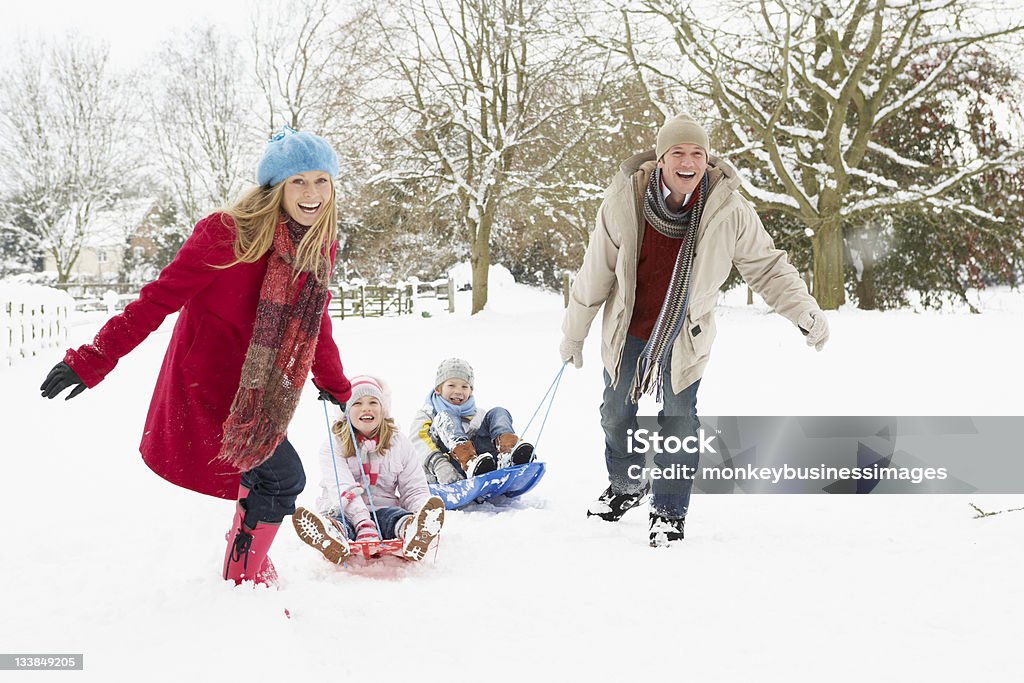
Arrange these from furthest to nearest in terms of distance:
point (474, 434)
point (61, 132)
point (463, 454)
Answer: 1. point (61, 132)
2. point (474, 434)
3. point (463, 454)

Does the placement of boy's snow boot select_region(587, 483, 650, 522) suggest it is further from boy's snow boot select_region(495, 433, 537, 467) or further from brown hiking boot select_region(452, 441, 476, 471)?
brown hiking boot select_region(452, 441, 476, 471)

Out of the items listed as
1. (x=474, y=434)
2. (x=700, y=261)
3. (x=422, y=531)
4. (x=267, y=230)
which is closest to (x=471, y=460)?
(x=474, y=434)

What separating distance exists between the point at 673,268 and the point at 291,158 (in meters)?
1.60

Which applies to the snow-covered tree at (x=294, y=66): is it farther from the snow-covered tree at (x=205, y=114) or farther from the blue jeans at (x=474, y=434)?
the blue jeans at (x=474, y=434)

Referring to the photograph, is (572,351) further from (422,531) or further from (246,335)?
(246,335)

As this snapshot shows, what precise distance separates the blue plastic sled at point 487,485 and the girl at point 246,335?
143 cm

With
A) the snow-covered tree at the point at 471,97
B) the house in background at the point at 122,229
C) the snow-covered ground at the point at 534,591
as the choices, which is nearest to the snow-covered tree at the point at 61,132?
the house in background at the point at 122,229

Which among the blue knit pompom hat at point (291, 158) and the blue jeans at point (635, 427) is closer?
the blue knit pompom hat at point (291, 158)

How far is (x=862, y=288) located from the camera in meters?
16.7

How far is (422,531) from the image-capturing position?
123 inches

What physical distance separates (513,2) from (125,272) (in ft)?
74.7

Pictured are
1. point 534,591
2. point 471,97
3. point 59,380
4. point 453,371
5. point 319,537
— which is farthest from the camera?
point 471,97

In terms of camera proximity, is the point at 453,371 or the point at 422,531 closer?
the point at 422,531

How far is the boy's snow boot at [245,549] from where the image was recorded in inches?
107
